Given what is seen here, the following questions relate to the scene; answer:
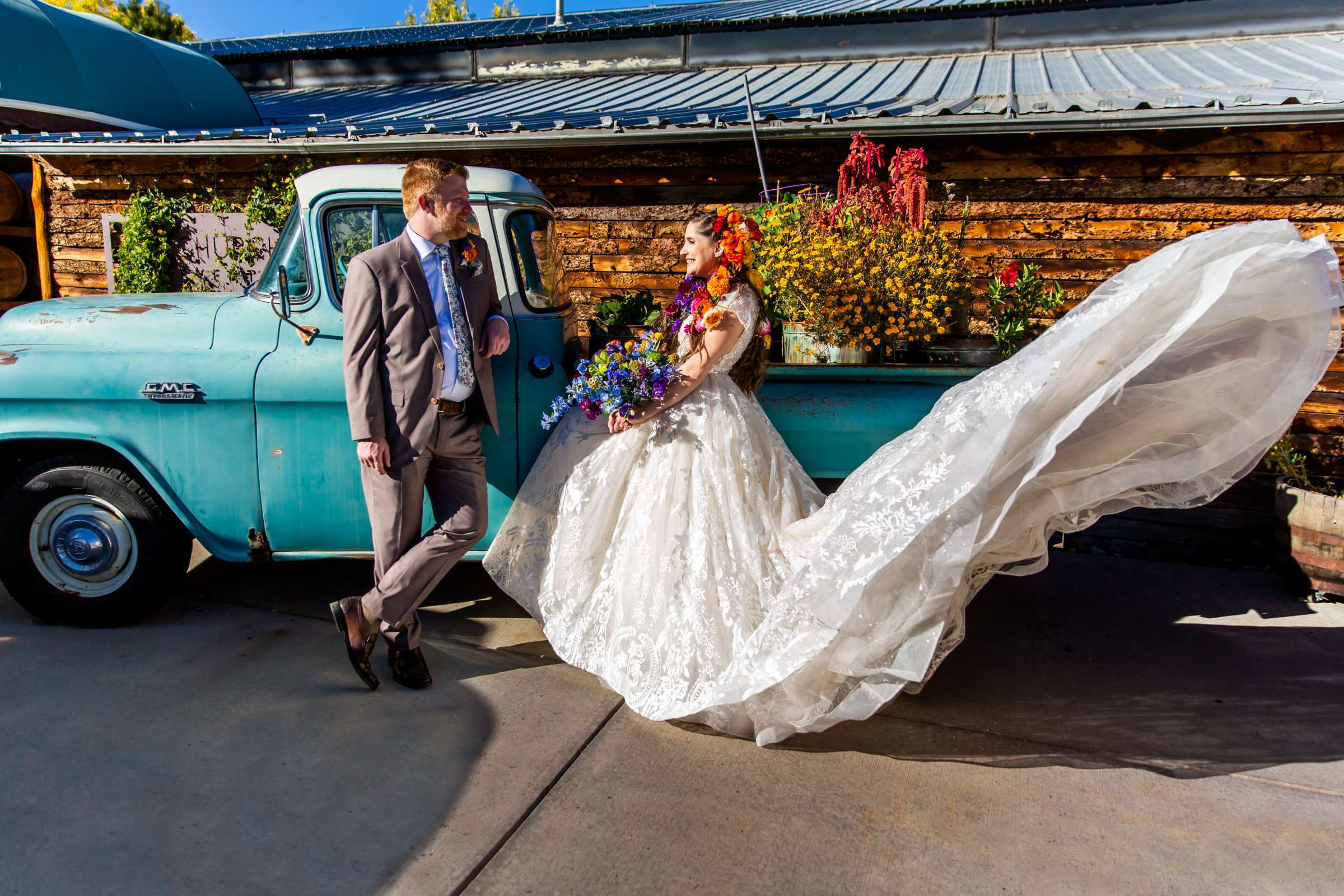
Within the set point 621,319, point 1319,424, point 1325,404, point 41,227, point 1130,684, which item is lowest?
point 1130,684

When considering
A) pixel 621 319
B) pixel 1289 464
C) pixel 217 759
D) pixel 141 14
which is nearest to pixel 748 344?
pixel 621 319

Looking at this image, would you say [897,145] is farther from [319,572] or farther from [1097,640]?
[319,572]

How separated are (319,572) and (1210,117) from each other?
591 centimetres

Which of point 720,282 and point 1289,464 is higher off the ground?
point 720,282

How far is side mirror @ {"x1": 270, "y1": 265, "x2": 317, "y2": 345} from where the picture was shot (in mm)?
3674

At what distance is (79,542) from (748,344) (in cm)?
302

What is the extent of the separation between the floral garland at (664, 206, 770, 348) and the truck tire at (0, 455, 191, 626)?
2.47 metres

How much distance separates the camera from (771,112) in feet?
20.7

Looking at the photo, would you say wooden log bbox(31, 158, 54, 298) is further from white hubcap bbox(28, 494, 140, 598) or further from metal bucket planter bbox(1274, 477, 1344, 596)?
metal bucket planter bbox(1274, 477, 1344, 596)

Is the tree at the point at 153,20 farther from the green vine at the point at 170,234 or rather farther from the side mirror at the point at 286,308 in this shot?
the side mirror at the point at 286,308

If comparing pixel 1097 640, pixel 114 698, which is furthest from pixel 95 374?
pixel 1097 640

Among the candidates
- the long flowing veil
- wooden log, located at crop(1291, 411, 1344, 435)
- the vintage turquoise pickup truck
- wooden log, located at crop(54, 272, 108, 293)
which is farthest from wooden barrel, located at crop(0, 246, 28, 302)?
wooden log, located at crop(1291, 411, 1344, 435)

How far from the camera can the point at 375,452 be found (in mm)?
3277

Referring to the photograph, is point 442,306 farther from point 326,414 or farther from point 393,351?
point 326,414
